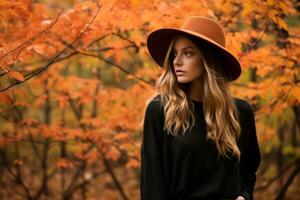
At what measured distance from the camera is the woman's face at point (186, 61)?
346 centimetres

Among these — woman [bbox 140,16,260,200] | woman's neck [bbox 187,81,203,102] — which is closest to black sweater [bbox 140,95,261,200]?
woman [bbox 140,16,260,200]

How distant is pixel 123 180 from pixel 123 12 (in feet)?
30.3

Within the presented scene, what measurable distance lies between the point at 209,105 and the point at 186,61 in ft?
1.20

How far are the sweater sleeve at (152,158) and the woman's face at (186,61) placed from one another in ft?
1.03

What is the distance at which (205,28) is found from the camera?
355 cm

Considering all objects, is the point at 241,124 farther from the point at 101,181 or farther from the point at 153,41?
the point at 101,181

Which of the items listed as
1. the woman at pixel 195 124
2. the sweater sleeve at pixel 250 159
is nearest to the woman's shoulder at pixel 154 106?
the woman at pixel 195 124

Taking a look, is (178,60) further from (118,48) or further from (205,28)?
(118,48)

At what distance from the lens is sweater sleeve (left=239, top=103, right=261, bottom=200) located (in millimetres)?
3748

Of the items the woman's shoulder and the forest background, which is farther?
the forest background

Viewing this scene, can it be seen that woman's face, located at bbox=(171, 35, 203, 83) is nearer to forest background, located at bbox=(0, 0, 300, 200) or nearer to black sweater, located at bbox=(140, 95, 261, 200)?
black sweater, located at bbox=(140, 95, 261, 200)

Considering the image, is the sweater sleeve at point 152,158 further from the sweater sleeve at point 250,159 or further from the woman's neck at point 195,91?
the sweater sleeve at point 250,159

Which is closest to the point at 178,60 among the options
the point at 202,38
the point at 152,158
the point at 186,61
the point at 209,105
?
the point at 186,61

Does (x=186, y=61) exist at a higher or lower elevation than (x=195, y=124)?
higher
